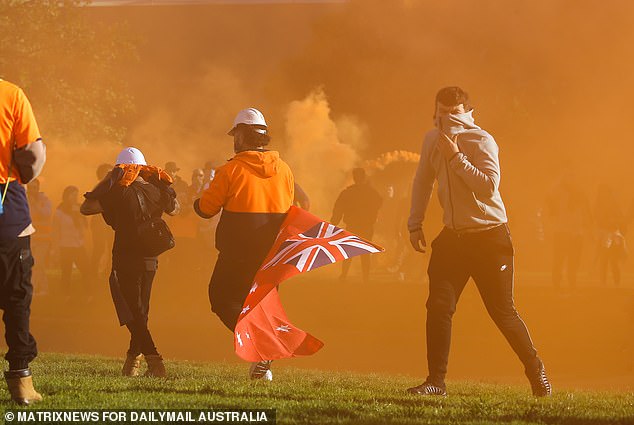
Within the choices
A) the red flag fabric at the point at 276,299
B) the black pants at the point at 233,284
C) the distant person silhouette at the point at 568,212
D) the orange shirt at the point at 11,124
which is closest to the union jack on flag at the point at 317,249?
the red flag fabric at the point at 276,299

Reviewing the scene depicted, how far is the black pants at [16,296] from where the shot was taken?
6.02 m

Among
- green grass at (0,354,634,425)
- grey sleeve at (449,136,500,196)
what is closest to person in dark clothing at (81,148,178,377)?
green grass at (0,354,634,425)

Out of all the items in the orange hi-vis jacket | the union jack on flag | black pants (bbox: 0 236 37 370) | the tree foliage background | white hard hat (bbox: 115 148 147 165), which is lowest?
black pants (bbox: 0 236 37 370)

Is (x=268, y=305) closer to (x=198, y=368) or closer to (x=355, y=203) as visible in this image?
(x=198, y=368)

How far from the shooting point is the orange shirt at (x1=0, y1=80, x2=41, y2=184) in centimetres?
597

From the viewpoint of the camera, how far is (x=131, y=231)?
26.5 ft

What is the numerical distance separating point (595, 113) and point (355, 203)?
14.4 meters

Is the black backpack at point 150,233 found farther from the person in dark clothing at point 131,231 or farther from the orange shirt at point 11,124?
the orange shirt at point 11,124

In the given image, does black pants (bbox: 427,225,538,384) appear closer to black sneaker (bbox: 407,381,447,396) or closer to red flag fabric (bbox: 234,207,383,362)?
black sneaker (bbox: 407,381,447,396)

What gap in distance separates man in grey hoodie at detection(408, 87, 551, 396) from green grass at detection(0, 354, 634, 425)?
0.35 metres

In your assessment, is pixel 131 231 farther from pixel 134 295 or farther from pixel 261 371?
pixel 261 371

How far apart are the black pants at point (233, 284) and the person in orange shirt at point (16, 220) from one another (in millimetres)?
2017

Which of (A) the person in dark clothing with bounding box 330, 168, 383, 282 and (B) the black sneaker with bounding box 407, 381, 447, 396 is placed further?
(A) the person in dark clothing with bounding box 330, 168, 383, 282

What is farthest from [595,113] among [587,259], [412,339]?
[412,339]
